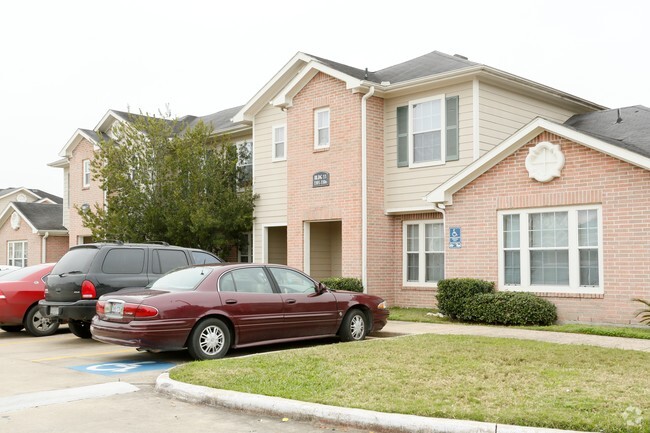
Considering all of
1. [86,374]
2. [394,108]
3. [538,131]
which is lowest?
[86,374]

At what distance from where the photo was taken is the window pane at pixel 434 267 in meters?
18.5

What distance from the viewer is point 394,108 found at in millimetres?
19188

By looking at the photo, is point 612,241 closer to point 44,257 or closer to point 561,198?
point 561,198

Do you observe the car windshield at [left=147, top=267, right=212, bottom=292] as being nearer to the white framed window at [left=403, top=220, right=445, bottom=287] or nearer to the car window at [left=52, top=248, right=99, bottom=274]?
the car window at [left=52, top=248, right=99, bottom=274]

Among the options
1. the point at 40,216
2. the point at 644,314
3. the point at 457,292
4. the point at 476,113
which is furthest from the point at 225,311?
the point at 40,216

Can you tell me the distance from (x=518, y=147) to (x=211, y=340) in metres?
7.97

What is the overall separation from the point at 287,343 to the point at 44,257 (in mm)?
24797

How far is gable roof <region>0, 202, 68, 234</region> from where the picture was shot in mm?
33906

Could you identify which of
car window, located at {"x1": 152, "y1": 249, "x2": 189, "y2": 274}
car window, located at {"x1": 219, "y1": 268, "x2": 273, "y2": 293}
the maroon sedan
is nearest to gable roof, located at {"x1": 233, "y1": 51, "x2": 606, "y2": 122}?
car window, located at {"x1": 152, "y1": 249, "x2": 189, "y2": 274}

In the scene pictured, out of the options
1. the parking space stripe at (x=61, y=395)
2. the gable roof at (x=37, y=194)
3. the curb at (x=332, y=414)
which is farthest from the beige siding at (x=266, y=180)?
the gable roof at (x=37, y=194)

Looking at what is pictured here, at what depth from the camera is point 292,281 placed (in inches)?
466

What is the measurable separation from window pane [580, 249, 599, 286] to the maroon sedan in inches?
184

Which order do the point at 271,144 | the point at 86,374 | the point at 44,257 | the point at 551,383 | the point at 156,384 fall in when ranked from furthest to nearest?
the point at 44,257, the point at 271,144, the point at 86,374, the point at 156,384, the point at 551,383

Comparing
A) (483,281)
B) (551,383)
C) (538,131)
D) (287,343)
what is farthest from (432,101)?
(551,383)
